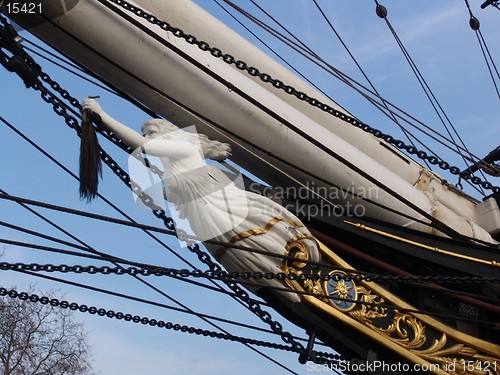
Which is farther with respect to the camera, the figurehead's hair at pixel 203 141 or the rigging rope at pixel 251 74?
the figurehead's hair at pixel 203 141

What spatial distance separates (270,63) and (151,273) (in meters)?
1.89

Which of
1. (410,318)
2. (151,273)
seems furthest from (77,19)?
(410,318)

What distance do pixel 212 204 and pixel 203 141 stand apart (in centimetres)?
36

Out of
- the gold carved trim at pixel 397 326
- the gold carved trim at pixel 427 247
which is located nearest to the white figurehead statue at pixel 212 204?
the gold carved trim at pixel 397 326

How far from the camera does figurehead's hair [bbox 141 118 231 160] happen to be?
4000 mm

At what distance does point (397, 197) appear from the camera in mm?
4328

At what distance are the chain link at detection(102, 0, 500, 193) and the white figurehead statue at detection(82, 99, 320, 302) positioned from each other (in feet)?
1.38

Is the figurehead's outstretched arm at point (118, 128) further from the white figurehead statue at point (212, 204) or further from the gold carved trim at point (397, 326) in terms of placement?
the gold carved trim at point (397, 326)

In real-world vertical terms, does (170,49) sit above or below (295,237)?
above

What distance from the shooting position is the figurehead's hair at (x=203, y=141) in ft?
13.1

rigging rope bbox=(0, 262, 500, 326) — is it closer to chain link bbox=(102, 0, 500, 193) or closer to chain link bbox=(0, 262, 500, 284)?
chain link bbox=(0, 262, 500, 284)

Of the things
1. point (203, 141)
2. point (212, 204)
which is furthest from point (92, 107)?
point (212, 204)

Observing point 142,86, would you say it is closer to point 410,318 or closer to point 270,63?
point 270,63

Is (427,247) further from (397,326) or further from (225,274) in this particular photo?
(225,274)
